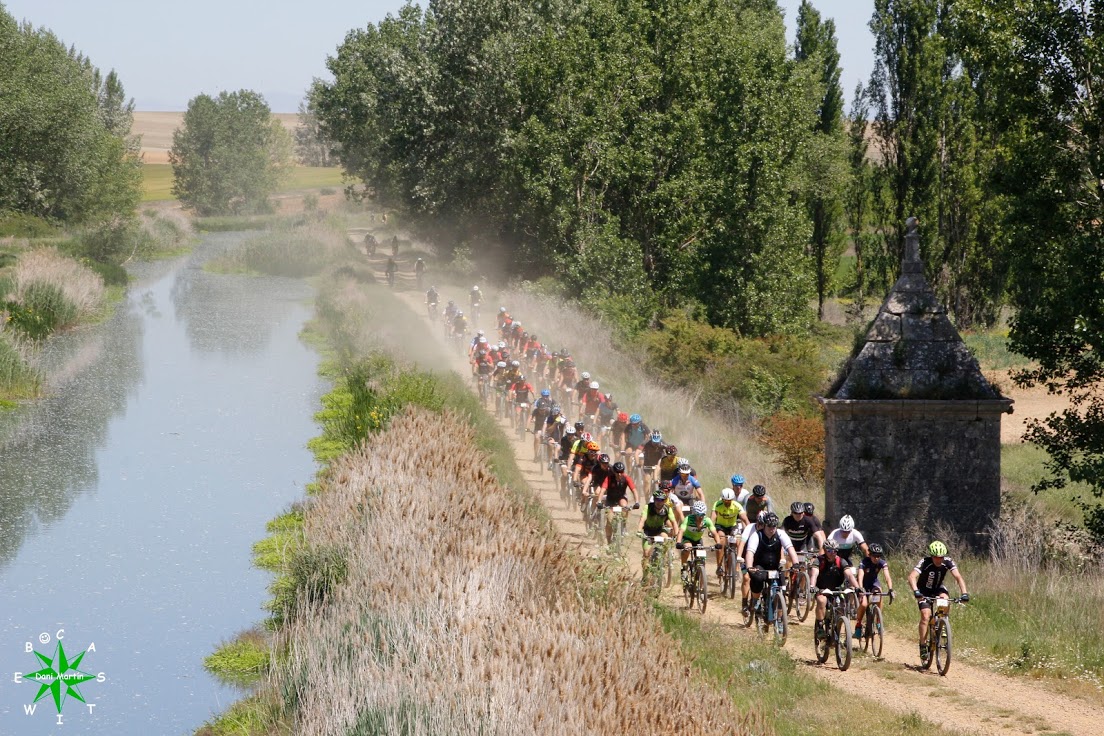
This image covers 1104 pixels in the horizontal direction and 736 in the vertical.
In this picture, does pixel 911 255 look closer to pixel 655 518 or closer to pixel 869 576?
pixel 655 518

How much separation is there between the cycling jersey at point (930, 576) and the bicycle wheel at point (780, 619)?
1805mm

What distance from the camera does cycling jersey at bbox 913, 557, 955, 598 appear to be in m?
14.4

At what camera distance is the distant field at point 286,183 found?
144625mm

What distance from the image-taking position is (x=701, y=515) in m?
17.4

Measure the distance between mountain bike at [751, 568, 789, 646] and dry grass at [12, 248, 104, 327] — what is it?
3722 cm

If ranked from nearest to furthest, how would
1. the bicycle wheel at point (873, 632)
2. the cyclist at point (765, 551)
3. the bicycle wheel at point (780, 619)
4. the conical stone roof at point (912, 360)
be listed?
the bicycle wheel at point (873, 632)
the bicycle wheel at point (780, 619)
the cyclist at point (765, 551)
the conical stone roof at point (912, 360)

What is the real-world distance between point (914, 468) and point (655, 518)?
5828 millimetres

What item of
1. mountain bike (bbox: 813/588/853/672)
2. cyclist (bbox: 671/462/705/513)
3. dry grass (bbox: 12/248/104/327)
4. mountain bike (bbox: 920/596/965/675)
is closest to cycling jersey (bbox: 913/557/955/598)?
mountain bike (bbox: 920/596/965/675)

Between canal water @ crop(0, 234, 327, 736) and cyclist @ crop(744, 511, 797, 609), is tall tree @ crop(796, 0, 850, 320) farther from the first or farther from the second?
cyclist @ crop(744, 511, 797, 609)

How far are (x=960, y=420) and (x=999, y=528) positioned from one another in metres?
1.94

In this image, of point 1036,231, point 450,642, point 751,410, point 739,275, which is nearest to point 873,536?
point 1036,231

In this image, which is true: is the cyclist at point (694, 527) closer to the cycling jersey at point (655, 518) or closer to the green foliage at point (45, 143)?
the cycling jersey at point (655, 518)

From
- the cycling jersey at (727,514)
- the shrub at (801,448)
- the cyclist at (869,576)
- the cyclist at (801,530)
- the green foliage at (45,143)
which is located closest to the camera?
the cyclist at (869,576)

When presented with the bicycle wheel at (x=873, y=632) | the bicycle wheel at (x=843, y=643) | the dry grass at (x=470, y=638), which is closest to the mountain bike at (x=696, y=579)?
the dry grass at (x=470, y=638)
